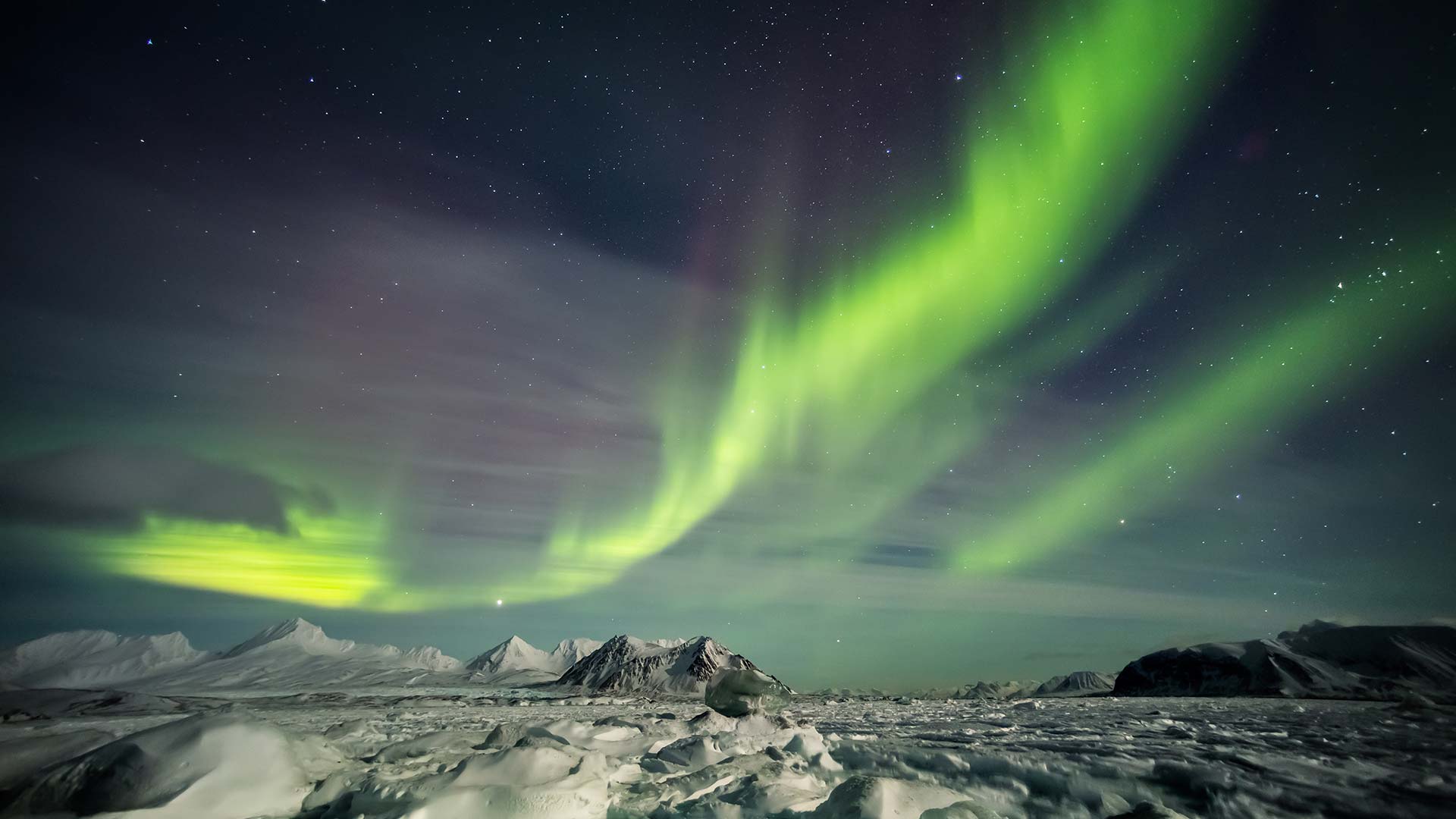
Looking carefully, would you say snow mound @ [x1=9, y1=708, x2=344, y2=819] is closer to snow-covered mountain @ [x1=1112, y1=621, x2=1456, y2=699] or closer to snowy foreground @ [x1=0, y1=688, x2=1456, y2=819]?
snowy foreground @ [x1=0, y1=688, x2=1456, y2=819]

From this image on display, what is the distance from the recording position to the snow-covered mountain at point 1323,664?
10669cm

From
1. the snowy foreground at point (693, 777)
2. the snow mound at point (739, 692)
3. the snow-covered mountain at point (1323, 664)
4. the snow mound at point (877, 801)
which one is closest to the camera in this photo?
the snow mound at point (877, 801)

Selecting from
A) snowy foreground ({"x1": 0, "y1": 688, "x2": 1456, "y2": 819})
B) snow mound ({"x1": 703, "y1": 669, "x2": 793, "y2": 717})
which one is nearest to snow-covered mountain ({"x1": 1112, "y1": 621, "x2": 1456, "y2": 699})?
snow mound ({"x1": 703, "y1": 669, "x2": 793, "y2": 717})

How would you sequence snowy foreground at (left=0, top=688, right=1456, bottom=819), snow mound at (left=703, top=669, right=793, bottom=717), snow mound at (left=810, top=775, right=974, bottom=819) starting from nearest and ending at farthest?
1. snow mound at (left=810, top=775, right=974, bottom=819)
2. snowy foreground at (left=0, top=688, right=1456, bottom=819)
3. snow mound at (left=703, top=669, right=793, bottom=717)

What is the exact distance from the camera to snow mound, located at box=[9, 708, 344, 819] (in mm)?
9484

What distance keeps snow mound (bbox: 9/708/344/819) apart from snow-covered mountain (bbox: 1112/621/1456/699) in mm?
142037

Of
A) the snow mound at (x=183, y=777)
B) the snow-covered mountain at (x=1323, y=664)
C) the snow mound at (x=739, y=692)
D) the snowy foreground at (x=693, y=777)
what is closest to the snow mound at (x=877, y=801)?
the snowy foreground at (x=693, y=777)

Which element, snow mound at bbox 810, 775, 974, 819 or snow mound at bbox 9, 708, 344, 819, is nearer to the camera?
snow mound at bbox 810, 775, 974, 819

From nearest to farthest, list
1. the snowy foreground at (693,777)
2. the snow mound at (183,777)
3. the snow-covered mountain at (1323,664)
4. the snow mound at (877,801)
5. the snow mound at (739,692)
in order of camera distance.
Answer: the snow mound at (877,801)
the snowy foreground at (693,777)
the snow mound at (183,777)
the snow mound at (739,692)
the snow-covered mountain at (1323,664)

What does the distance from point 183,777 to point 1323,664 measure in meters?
172

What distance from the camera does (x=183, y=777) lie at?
9.95 m

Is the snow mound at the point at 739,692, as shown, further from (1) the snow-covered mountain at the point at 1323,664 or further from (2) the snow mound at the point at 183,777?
(1) the snow-covered mountain at the point at 1323,664

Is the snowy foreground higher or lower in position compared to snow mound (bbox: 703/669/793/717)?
higher

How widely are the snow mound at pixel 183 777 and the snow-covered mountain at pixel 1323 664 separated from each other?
142 m
